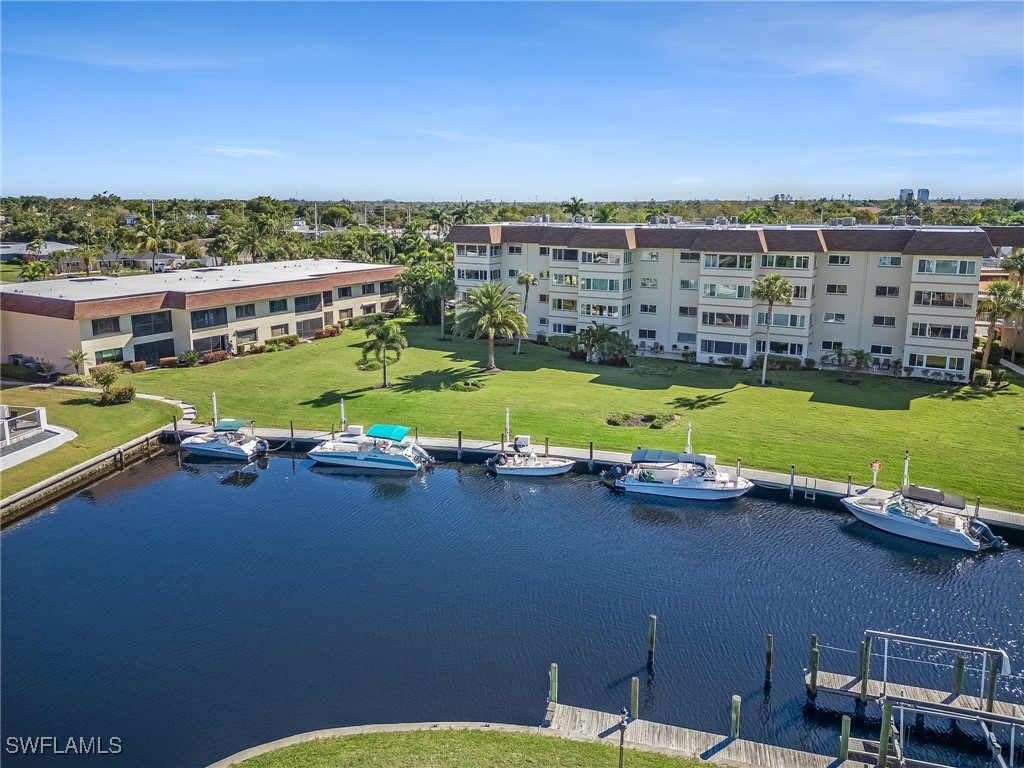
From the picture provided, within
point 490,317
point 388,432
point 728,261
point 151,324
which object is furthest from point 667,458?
point 151,324

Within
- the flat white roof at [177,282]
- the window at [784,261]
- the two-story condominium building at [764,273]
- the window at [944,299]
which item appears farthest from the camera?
the flat white roof at [177,282]

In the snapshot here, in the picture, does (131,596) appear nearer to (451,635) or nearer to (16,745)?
(16,745)

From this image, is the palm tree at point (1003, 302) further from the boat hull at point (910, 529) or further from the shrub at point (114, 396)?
the shrub at point (114, 396)

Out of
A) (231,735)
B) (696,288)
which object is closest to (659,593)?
(231,735)

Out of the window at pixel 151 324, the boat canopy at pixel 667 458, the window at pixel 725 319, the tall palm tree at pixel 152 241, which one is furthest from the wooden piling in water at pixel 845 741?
the tall palm tree at pixel 152 241

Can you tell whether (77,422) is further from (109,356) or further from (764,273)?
(764,273)

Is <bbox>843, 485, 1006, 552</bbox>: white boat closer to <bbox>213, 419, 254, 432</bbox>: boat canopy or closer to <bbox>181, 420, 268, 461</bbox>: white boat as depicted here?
<bbox>181, 420, 268, 461</bbox>: white boat
